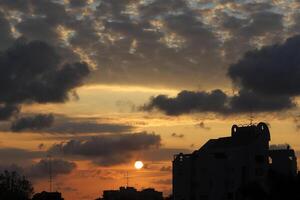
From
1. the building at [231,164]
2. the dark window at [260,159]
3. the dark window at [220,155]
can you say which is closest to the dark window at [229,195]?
the building at [231,164]

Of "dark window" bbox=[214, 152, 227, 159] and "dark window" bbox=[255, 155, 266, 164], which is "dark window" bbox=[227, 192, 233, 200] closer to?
"dark window" bbox=[214, 152, 227, 159]

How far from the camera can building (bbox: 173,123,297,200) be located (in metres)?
144

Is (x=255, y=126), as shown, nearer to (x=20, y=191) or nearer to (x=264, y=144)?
(x=264, y=144)

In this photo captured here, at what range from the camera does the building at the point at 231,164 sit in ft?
471

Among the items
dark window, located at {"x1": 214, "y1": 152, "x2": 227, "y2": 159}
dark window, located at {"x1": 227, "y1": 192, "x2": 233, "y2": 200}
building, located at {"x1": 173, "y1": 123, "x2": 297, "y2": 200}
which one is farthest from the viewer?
dark window, located at {"x1": 214, "y1": 152, "x2": 227, "y2": 159}

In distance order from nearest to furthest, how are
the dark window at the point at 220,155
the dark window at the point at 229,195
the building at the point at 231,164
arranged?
1. the building at the point at 231,164
2. the dark window at the point at 229,195
3. the dark window at the point at 220,155

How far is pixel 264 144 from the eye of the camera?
472 ft

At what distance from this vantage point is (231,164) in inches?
5778

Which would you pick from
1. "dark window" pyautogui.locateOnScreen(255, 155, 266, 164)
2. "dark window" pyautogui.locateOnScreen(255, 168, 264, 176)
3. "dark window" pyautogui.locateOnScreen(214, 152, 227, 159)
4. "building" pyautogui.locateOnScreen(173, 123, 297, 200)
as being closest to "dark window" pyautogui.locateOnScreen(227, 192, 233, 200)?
"building" pyautogui.locateOnScreen(173, 123, 297, 200)

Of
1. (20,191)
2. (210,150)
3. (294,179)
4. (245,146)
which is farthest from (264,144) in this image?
(20,191)

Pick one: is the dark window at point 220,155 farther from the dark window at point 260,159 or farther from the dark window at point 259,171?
the dark window at point 259,171

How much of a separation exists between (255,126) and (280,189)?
60.1 m

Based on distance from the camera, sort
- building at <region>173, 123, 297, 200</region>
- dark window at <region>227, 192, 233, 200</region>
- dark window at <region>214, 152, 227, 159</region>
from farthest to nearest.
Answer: dark window at <region>214, 152, 227, 159</region> → dark window at <region>227, 192, 233, 200</region> → building at <region>173, 123, 297, 200</region>

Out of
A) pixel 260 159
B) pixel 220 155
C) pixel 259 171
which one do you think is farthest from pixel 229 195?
pixel 260 159
